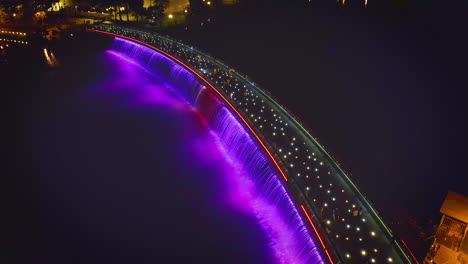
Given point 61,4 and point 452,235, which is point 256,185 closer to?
point 452,235

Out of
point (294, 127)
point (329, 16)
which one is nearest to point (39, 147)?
point (294, 127)

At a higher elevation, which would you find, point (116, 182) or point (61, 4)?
point (61, 4)

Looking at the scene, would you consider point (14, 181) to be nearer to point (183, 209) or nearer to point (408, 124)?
point (183, 209)

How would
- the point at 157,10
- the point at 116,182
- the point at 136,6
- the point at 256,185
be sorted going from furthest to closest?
the point at 157,10 < the point at 136,6 < the point at 116,182 < the point at 256,185

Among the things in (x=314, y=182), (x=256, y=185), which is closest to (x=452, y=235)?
(x=314, y=182)

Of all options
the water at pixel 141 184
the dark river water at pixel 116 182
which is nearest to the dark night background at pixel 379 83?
the dark river water at pixel 116 182
